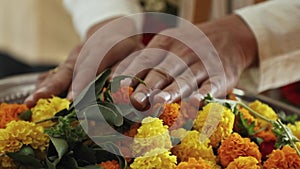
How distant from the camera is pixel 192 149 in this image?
48 cm

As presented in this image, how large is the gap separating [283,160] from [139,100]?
0.13m

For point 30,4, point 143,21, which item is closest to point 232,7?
point 143,21

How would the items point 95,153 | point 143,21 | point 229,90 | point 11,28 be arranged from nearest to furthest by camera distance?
point 95,153 → point 229,90 → point 143,21 → point 11,28

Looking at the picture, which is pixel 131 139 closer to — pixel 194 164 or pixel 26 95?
pixel 194 164

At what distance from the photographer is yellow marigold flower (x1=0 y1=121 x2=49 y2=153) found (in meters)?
0.48

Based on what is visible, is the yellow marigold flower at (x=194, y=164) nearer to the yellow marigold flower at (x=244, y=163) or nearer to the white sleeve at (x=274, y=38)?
the yellow marigold flower at (x=244, y=163)

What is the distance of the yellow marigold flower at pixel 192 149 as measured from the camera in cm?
48

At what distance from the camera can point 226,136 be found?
0.50 meters

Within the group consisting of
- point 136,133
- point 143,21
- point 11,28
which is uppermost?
point 136,133

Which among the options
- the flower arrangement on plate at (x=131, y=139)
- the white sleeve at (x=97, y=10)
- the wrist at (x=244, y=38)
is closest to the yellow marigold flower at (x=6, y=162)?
the flower arrangement on plate at (x=131, y=139)

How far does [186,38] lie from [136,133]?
0.24 m

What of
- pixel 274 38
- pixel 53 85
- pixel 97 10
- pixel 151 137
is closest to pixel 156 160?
pixel 151 137

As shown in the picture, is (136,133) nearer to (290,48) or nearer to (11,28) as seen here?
(290,48)

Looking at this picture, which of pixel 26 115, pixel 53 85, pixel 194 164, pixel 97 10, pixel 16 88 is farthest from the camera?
pixel 97 10
